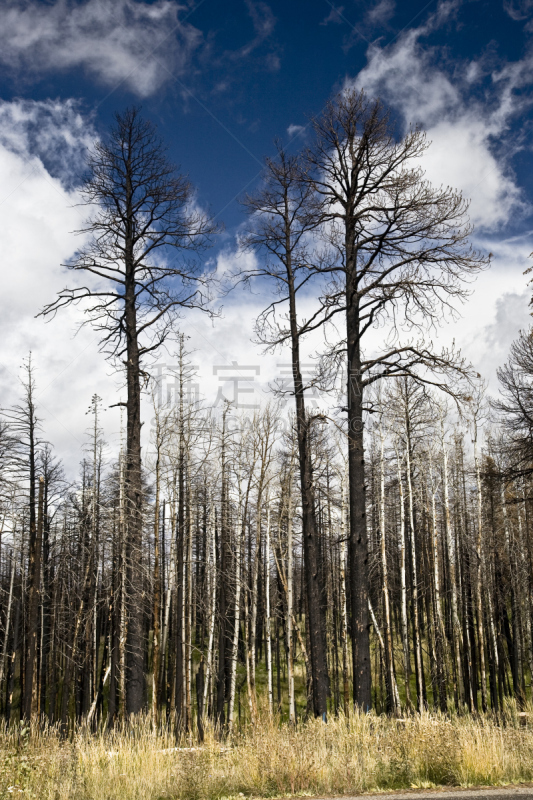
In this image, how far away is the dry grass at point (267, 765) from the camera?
254 inches

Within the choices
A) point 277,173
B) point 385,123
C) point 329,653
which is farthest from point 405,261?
point 329,653

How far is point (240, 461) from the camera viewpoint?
2198 cm

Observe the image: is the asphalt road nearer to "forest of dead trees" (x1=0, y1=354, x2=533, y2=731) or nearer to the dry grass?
the dry grass

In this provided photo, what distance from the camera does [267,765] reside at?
6.69 meters

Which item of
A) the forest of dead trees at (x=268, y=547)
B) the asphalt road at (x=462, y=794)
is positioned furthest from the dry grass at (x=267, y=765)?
the forest of dead trees at (x=268, y=547)

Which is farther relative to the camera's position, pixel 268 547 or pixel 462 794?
pixel 268 547

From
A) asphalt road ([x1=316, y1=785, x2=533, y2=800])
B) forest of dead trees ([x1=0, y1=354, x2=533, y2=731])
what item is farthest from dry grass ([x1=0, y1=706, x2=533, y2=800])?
forest of dead trees ([x1=0, y1=354, x2=533, y2=731])

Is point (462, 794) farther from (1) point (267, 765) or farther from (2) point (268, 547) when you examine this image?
(2) point (268, 547)

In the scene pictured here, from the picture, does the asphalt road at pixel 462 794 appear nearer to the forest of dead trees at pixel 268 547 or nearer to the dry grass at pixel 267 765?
the dry grass at pixel 267 765

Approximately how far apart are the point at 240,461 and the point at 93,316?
10.2m

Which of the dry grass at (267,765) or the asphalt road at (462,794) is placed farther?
the dry grass at (267,765)

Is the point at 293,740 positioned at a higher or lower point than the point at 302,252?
lower

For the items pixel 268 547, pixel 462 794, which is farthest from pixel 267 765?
pixel 268 547

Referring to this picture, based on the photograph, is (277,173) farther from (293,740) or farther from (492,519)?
(492,519)
